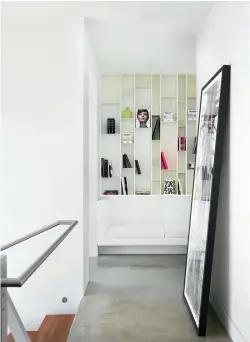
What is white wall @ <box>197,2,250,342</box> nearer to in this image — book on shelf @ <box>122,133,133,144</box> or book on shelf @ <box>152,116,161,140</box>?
book on shelf @ <box>152,116,161,140</box>

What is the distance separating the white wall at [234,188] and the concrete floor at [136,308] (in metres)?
0.28

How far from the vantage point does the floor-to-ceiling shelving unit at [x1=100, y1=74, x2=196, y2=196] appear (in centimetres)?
629

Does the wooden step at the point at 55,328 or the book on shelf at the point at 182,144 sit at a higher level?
the book on shelf at the point at 182,144

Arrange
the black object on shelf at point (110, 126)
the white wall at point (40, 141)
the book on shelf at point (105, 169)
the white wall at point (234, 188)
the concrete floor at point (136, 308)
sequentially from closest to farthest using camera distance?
the white wall at point (234, 188) → the concrete floor at point (136, 308) → the white wall at point (40, 141) → the book on shelf at point (105, 169) → the black object on shelf at point (110, 126)

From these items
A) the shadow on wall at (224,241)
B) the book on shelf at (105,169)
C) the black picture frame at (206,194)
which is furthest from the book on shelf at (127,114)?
the shadow on wall at (224,241)

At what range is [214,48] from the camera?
11.0 ft

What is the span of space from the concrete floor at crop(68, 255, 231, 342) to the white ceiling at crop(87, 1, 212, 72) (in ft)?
9.31

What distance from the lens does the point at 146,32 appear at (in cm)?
408

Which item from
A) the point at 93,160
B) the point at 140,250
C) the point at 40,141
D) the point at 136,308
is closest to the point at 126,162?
the point at 93,160

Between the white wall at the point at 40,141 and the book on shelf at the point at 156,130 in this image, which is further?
the book on shelf at the point at 156,130

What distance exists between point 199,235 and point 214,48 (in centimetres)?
172

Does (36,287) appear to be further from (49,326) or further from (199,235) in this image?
(199,235)

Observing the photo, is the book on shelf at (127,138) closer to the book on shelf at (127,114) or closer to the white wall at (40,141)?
the book on shelf at (127,114)

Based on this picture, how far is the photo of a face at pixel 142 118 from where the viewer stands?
6285 millimetres
